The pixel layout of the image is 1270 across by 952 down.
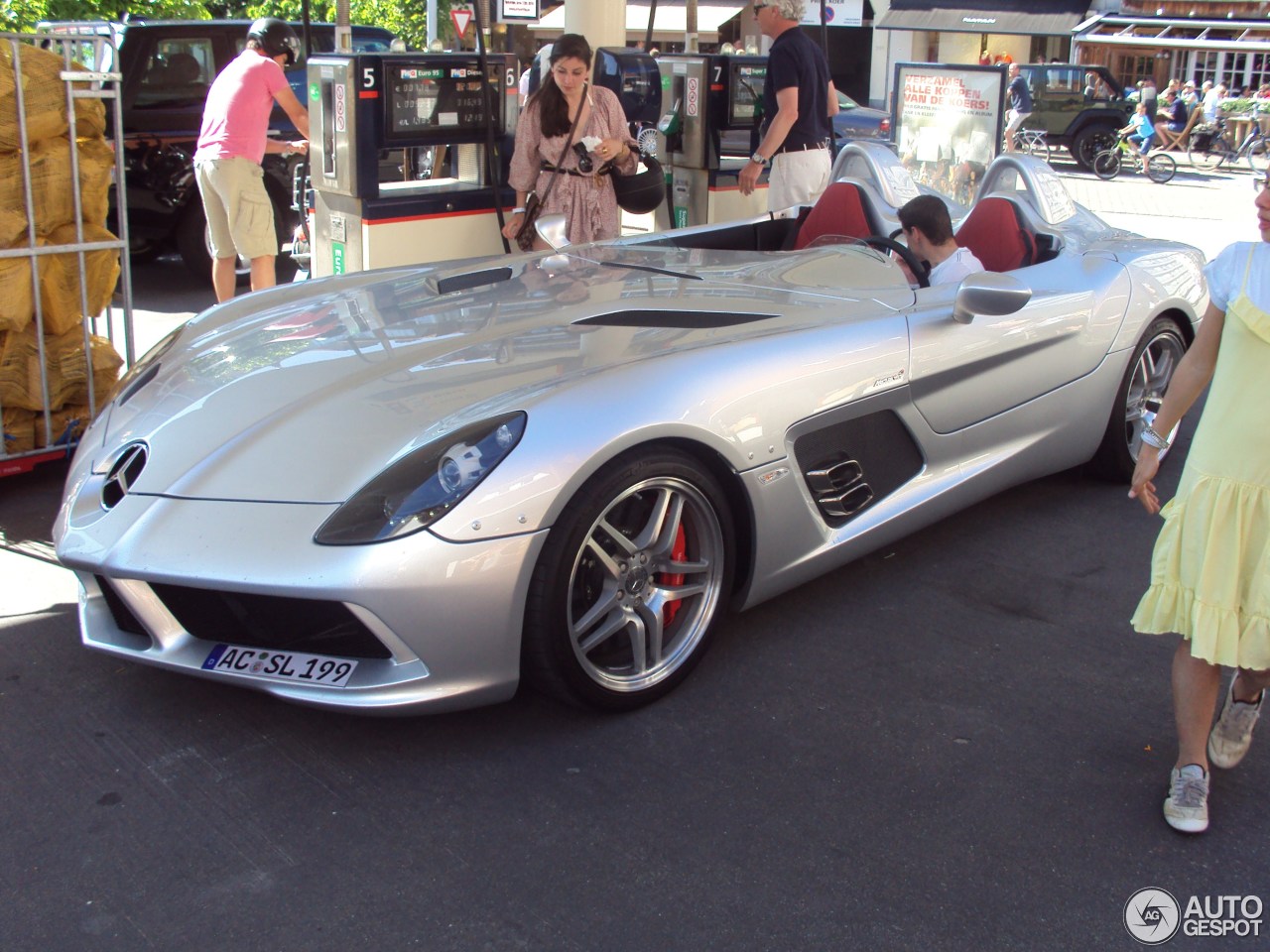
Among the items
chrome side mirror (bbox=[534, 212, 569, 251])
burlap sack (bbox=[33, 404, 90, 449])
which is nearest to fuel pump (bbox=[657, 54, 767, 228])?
chrome side mirror (bbox=[534, 212, 569, 251])

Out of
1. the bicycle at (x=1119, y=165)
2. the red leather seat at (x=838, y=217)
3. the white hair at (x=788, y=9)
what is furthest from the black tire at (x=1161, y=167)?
the red leather seat at (x=838, y=217)

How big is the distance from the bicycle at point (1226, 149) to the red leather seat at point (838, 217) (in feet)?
62.6

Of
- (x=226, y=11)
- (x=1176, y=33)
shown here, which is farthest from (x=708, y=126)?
(x=1176, y=33)

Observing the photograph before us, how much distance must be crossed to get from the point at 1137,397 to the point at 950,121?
6.29 m

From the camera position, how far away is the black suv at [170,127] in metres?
8.77

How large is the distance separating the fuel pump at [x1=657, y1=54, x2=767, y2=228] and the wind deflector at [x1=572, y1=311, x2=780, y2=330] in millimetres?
4819

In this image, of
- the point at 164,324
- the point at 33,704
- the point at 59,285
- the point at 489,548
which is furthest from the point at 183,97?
the point at 489,548

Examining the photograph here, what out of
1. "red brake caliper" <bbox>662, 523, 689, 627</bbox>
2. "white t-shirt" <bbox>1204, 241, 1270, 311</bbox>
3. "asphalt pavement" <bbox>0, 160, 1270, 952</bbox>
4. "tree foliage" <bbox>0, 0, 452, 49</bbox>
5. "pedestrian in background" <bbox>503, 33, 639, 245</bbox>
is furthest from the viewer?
"tree foliage" <bbox>0, 0, 452, 49</bbox>

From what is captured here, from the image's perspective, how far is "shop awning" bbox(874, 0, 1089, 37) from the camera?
29.4 m

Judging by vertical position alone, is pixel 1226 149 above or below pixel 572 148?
above

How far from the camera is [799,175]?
7109mm

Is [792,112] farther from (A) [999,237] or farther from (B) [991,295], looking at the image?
(B) [991,295]

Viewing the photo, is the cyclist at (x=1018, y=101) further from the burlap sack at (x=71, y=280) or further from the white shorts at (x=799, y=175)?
the burlap sack at (x=71, y=280)

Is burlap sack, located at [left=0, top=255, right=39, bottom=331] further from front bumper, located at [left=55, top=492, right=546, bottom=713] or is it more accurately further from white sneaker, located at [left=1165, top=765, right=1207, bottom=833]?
white sneaker, located at [left=1165, top=765, right=1207, bottom=833]
